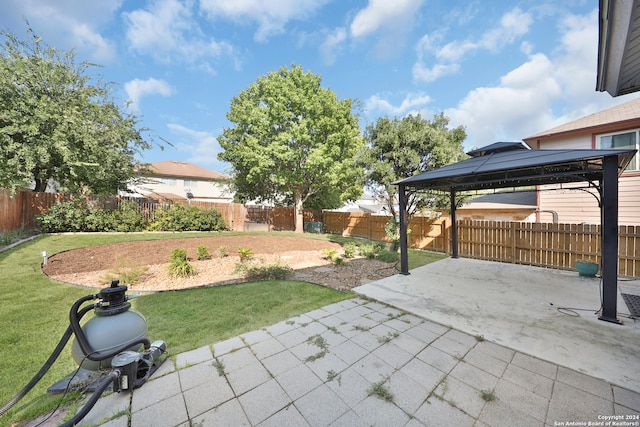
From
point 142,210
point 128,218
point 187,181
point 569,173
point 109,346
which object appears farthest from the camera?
point 187,181

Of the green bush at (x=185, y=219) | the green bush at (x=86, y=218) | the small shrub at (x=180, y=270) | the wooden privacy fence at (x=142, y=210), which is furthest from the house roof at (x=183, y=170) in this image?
the small shrub at (x=180, y=270)

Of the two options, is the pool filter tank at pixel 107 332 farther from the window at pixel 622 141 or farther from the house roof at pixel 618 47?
the window at pixel 622 141

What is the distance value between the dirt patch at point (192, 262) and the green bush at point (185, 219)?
326 centimetres

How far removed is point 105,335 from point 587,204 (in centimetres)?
1274

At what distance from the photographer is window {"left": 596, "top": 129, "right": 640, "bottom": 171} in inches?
283

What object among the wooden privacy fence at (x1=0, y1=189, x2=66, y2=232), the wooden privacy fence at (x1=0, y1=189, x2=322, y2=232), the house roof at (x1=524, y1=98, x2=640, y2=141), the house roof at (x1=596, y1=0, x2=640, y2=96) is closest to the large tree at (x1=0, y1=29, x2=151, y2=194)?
the wooden privacy fence at (x1=0, y1=189, x2=66, y2=232)

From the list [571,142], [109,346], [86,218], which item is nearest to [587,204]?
[571,142]

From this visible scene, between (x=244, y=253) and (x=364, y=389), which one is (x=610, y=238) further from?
(x=244, y=253)

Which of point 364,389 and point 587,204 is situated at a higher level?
point 587,204

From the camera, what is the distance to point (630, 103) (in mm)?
8359

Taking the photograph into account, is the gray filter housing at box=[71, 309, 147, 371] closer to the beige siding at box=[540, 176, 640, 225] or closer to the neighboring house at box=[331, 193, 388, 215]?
the beige siding at box=[540, 176, 640, 225]

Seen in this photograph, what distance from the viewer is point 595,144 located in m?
7.82

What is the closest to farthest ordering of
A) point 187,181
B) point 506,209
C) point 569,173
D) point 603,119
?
point 569,173
point 603,119
point 506,209
point 187,181

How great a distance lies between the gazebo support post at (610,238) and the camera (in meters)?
3.10
